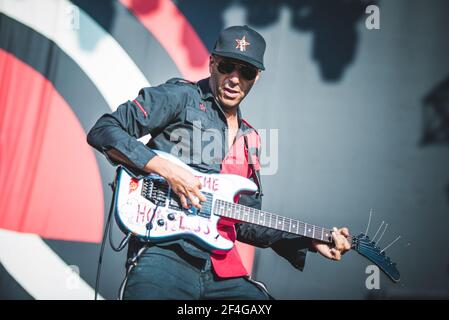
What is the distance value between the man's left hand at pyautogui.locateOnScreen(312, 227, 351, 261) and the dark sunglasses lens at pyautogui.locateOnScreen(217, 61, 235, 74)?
1088 millimetres

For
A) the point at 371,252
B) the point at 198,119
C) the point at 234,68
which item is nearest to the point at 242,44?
the point at 234,68

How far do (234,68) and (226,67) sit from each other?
0.15ft

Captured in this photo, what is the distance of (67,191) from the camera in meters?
3.00

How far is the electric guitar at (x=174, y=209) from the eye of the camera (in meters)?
2.08

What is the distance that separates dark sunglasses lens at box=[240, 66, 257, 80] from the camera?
2.47m

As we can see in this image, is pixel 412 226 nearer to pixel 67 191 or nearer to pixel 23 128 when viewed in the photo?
pixel 67 191

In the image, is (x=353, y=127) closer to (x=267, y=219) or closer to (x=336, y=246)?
(x=336, y=246)

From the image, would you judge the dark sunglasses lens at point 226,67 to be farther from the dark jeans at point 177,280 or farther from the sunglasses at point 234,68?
the dark jeans at point 177,280

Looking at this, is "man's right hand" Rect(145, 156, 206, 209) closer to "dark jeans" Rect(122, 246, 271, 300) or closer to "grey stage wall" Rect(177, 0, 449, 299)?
"dark jeans" Rect(122, 246, 271, 300)

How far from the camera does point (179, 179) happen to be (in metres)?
2.07

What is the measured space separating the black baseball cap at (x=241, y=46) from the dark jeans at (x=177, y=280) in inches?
42.2

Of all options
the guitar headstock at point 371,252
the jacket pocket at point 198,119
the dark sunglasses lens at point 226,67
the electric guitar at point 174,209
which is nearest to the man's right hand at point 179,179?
the electric guitar at point 174,209

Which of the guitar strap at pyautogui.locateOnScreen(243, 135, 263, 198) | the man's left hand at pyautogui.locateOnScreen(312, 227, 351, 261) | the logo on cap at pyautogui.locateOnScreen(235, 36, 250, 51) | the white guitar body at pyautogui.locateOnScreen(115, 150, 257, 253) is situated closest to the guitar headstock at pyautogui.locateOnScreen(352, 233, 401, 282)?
the man's left hand at pyautogui.locateOnScreen(312, 227, 351, 261)
